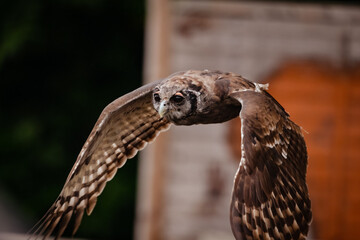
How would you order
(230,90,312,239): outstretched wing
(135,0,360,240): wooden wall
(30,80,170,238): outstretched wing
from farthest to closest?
(135,0,360,240): wooden wall
(30,80,170,238): outstretched wing
(230,90,312,239): outstretched wing

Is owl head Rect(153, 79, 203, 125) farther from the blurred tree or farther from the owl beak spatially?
the blurred tree

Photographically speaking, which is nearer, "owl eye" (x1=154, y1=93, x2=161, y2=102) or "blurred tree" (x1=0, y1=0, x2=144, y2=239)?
"owl eye" (x1=154, y1=93, x2=161, y2=102)

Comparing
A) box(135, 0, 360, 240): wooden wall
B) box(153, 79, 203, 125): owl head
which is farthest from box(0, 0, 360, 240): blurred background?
box(153, 79, 203, 125): owl head

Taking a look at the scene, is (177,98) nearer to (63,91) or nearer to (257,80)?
(257,80)

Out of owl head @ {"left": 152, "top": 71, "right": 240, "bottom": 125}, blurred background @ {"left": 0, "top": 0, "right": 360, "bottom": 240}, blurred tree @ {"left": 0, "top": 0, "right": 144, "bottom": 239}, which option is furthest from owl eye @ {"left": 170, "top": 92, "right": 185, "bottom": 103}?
blurred tree @ {"left": 0, "top": 0, "right": 144, "bottom": 239}

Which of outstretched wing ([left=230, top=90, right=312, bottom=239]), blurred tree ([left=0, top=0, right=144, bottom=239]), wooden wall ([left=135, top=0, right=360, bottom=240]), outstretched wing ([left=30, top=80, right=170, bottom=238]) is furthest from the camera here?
blurred tree ([left=0, top=0, right=144, bottom=239])

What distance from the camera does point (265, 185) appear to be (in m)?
0.76

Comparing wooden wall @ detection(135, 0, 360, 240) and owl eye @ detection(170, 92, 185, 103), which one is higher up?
owl eye @ detection(170, 92, 185, 103)

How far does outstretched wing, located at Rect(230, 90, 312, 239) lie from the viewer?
74cm

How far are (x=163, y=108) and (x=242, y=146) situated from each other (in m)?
0.13

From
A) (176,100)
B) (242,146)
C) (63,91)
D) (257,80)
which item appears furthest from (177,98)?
(63,91)

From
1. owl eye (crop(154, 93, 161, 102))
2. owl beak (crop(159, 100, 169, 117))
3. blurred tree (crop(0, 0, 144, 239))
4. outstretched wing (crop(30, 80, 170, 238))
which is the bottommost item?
blurred tree (crop(0, 0, 144, 239))

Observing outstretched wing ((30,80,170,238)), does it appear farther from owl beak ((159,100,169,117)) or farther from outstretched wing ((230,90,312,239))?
outstretched wing ((230,90,312,239))

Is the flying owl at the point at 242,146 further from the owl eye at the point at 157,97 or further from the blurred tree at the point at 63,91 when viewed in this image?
the blurred tree at the point at 63,91
